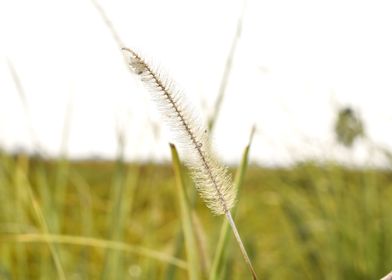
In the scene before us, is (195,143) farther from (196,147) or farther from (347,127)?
(347,127)

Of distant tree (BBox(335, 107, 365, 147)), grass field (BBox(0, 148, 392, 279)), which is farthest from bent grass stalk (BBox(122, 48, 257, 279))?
distant tree (BBox(335, 107, 365, 147))

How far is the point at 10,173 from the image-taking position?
1284 mm

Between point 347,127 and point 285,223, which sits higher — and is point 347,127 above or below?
above

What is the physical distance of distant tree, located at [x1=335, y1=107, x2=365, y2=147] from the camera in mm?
1238

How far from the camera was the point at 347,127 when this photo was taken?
130 centimetres

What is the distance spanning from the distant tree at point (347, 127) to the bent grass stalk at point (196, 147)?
97cm

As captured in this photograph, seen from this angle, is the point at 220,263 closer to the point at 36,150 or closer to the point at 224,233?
the point at 224,233

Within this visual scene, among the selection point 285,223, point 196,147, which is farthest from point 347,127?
point 196,147

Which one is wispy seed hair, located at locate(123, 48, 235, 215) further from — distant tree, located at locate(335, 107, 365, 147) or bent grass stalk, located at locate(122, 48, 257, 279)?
distant tree, located at locate(335, 107, 365, 147)

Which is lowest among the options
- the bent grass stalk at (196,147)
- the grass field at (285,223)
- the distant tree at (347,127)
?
the grass field at (285,223)

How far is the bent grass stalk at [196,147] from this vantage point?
0.30 m

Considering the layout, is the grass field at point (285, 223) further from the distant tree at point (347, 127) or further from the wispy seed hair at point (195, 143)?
the wispy seed hair at point (195, 143)

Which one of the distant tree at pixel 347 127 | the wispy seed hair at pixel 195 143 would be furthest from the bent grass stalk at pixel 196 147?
the distant tree at pixel 347 127

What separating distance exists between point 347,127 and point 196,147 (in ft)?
3.47
